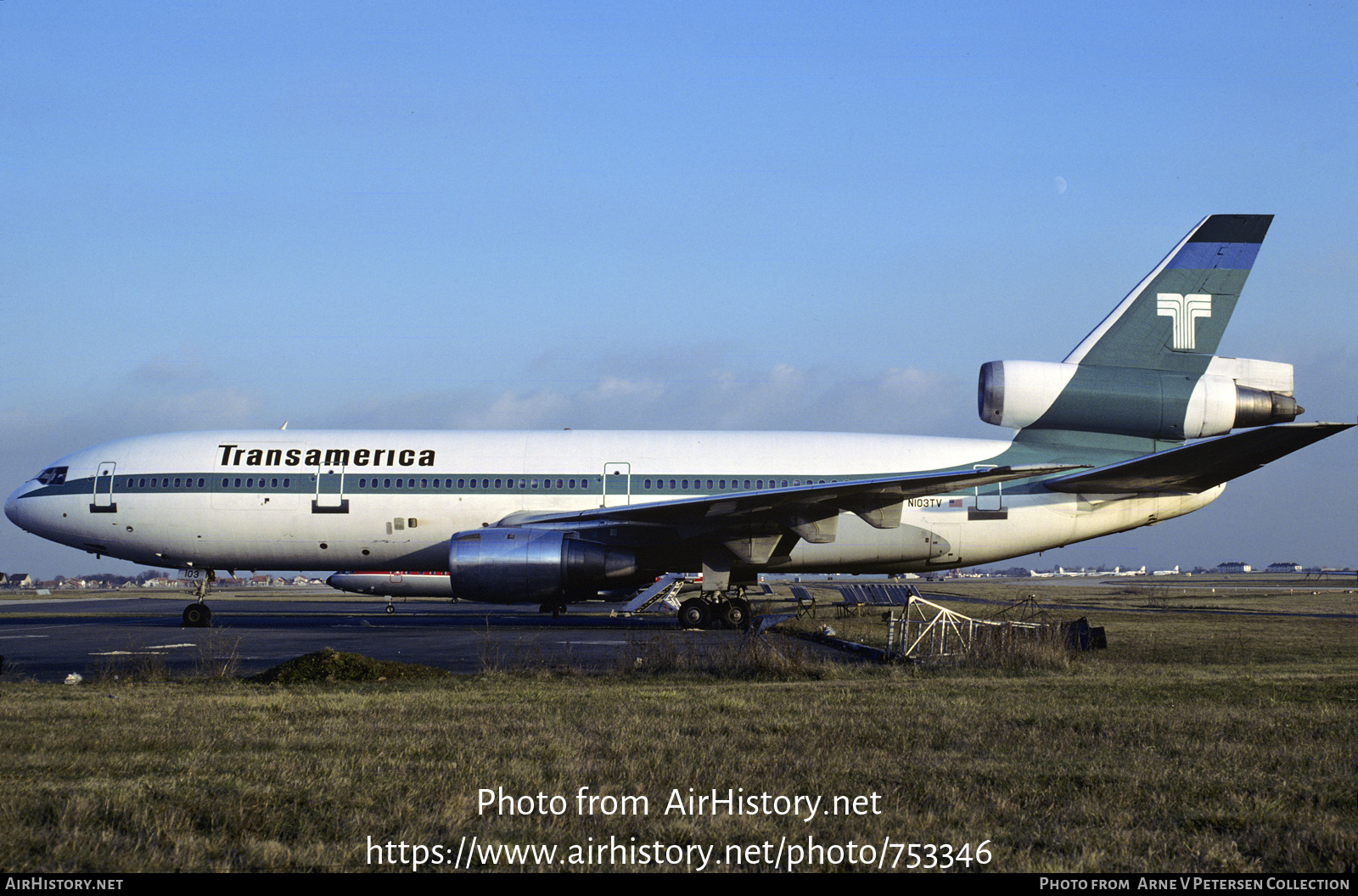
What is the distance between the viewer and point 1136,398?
19781 millimetres

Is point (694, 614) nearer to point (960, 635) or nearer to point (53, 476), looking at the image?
point (960, 635)

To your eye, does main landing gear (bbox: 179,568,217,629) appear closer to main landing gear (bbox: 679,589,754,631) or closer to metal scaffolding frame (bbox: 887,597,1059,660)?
main landing gear (bbox: 679,589,754,631)

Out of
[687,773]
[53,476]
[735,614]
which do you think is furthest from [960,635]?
[53,476]

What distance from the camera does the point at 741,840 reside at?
4402 millimetres

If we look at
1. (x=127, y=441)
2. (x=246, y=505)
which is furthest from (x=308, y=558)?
(x=127, y=441)

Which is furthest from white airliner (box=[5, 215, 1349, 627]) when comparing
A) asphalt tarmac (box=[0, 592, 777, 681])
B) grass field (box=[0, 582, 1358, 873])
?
grass field (box=[0, 582, 1358, 873])

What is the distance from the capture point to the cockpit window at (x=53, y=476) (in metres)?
22.2

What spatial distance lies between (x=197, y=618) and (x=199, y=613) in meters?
0.12

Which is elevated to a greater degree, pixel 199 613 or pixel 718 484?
pixel 718 484

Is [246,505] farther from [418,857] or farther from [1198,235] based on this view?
[1198,235]

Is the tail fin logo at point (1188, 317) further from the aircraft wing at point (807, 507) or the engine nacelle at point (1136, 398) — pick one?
the aircraft wing at point (807, 507)

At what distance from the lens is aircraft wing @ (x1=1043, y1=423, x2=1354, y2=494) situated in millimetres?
16270

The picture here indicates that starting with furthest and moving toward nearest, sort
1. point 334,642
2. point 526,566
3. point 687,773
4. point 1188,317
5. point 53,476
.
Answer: point 53,476
point 1188,317
point 526,566
point 334,642
point 687,773

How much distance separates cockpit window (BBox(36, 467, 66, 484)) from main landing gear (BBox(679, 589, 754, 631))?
14.2m
